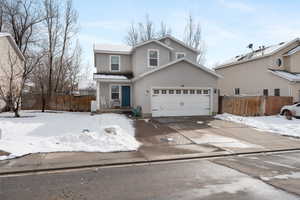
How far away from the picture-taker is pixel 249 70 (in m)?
21.9

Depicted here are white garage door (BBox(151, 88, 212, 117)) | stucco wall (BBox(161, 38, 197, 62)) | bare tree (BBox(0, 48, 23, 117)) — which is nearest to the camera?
bare tree (BBox(0, 48, 23, 117))

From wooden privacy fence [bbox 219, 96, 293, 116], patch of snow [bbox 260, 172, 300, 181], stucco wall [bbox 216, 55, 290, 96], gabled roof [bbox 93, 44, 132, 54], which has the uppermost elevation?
gabled roof [bbox 93, 44, 132, 54]

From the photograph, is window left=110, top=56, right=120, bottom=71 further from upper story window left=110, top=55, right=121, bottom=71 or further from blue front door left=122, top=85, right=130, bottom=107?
blue front door left=122, top=85, right=130, bottom=107

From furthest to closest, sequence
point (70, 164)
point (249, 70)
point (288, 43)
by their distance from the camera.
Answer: point (249, 70), point (288, 43), point (70, 164)

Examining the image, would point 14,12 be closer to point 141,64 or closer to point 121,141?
point 141,64

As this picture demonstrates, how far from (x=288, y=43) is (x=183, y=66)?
13443 mm

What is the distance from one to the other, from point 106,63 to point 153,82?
596 cm

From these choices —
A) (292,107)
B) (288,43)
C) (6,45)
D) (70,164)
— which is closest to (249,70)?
(288,43)

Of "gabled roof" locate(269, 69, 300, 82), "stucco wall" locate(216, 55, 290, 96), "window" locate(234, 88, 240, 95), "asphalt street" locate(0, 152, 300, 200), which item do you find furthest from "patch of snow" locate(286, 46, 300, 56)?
"asphalt street" locate(0, 152, 300, 200)

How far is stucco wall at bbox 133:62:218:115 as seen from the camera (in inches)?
578

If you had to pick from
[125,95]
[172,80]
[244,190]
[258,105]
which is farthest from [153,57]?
[244,190]

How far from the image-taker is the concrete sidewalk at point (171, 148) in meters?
5.51

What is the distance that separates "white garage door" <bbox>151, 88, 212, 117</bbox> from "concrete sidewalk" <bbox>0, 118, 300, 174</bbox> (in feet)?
13.4

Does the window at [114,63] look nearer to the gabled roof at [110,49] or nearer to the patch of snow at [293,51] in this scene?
the gabled roof at [110,49]
